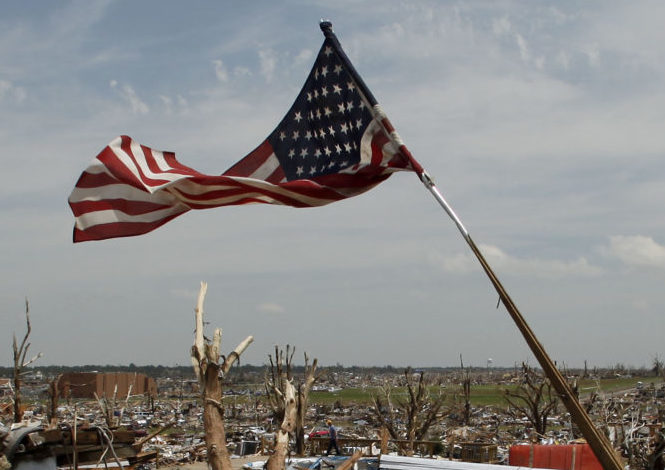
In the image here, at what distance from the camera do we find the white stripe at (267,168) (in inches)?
382

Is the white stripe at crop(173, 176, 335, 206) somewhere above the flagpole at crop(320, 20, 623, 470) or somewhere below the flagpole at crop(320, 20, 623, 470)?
above

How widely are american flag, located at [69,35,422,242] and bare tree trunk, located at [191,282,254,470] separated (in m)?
2.97

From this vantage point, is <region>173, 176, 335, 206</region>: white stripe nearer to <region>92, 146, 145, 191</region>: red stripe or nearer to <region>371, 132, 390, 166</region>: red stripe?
<region>92, 146, 145, 191</region>: red stripe

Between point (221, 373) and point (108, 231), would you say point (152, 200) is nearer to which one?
point (108, 231)

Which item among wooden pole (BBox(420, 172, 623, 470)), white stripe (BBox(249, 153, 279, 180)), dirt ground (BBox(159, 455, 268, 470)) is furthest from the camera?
dirt ground (BBox(159, 455, 268, 470))

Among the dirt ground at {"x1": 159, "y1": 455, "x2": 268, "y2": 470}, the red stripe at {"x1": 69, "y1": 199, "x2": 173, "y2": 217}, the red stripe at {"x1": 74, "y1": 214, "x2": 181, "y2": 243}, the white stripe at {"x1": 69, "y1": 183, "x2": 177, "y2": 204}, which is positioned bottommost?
the dirt ground at {"x1": 159, "y1": 455, "x2": 268, "y2": 470}

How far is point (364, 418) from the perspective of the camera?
7644 cm

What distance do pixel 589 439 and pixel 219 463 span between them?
2.73 meters

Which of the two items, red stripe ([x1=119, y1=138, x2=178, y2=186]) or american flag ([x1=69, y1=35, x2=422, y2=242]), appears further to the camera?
red stripe ([x1=119, y1=138, x2=178, y2=186])

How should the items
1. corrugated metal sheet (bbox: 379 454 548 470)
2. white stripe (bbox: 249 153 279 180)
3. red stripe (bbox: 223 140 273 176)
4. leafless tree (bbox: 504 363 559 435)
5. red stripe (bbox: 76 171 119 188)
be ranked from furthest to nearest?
leafless tree (bbox: 504 363 559 435) < corrugated metal sheet (bbox: 379 454 548 470) < red stripe (bbox: 223 140 273 176) < white stripe (bbox: 249 153 279 180) < red stripe (bbox: 76 171 119 188)

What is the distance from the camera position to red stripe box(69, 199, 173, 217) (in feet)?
30.4

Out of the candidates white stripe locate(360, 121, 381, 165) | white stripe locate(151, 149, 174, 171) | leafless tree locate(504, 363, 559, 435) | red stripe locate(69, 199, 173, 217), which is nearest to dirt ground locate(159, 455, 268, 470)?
leafless tree locate(504, 363, 559, 435)

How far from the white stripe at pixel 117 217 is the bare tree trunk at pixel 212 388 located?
11.1 ft

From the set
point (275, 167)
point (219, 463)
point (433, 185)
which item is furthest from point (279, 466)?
point (275, 167)
